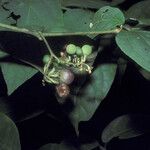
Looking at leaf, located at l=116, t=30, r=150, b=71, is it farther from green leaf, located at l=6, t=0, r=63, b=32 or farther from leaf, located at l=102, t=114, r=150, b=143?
leaf, located at l=102, t=114, r=150, b=143

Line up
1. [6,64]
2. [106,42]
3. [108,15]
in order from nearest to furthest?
[108,15] < [6,64] < [106,42]

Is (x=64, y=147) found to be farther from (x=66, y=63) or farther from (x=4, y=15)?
(x=66, y=63)

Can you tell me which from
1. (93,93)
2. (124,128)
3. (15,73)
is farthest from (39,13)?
(124,128)

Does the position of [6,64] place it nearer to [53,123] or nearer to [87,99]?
[87,99]

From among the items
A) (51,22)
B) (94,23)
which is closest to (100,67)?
(51,22)

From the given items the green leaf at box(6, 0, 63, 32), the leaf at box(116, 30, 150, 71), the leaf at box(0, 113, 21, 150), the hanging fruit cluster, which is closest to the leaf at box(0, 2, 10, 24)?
the green leaf at box(6, 0, 63, 32)

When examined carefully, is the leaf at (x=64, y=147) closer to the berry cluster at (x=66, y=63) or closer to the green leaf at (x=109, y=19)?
the berry cluster at (x=66, y=63)
